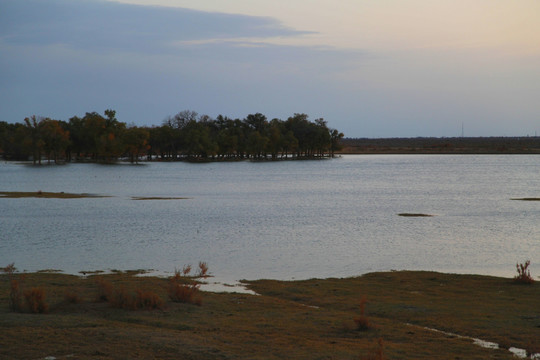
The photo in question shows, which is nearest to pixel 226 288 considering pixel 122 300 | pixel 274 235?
pixel 122 300

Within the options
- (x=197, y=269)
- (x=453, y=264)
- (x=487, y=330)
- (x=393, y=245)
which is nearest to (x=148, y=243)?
(x=197, y=269)

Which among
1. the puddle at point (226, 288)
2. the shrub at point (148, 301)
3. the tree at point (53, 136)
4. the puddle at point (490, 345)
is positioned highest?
the tree at point (53, 136)

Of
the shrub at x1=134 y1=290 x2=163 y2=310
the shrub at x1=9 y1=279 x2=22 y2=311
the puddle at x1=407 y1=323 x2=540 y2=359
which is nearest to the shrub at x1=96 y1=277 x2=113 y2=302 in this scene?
the shrub at x1=134 y1=290 x2=163 y2=310

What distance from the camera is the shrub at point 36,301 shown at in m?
13.1

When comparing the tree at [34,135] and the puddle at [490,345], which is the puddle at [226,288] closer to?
the puddle at [490,345]

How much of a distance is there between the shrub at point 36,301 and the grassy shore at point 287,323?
8.8 inches

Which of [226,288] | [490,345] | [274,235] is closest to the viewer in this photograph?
[490,345]

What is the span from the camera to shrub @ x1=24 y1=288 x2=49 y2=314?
13.1 metres

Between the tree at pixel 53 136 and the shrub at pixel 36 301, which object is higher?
the tree at pixel 53 136

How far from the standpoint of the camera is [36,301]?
13.1m

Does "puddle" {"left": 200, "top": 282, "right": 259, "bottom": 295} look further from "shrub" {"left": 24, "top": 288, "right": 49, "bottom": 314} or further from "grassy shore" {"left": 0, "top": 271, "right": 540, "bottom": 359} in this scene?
"shrub" {"left": 24, "top": 288, "right": 49, "bottom": 314}

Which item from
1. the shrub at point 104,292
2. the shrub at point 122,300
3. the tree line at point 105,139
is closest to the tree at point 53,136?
the tree line at point 105,139

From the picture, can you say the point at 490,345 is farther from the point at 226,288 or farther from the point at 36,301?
the point at 36,301

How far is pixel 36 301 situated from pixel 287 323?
5.65 meters
